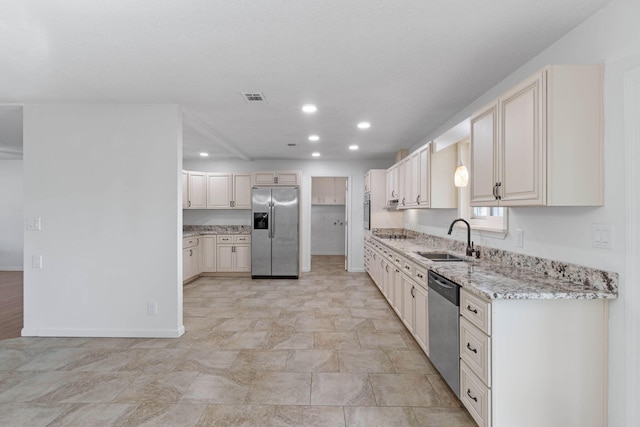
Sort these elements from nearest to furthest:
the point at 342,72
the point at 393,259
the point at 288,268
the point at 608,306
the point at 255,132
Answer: the point at 608,306 < the point at 342,72 < the point at 393,259 < the point at 255,132 < the point at 288,268

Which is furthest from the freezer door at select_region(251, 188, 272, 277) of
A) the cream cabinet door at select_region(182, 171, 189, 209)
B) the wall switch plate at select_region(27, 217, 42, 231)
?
the wall switch plate at select_region(27, 217, 42, 231)

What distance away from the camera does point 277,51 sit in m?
2.27

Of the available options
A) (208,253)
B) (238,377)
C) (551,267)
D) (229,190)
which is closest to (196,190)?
(229,190)

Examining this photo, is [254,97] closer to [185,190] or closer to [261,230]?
[261,230]

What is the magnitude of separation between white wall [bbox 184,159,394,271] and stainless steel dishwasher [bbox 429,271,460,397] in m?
4.42

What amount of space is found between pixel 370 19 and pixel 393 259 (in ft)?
9.39

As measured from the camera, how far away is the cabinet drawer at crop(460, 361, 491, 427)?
1767 millimetres

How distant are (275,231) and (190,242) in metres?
1.62

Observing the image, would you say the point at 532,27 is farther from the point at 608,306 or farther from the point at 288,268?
the point at 288,268

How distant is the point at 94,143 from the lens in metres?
3.42

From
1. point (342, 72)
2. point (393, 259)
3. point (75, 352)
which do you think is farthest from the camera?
point (393, 259)

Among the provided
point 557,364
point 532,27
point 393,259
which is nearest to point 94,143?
point 393,259

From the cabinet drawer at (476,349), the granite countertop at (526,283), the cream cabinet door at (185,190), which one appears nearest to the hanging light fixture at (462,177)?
the granite countertop at (526,283)

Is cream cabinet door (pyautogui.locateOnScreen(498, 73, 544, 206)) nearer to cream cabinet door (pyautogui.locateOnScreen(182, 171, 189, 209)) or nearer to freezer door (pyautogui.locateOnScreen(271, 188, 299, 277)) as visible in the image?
freezer door (pyautogui.locateOnScreen(271, 188, 299, 277))
